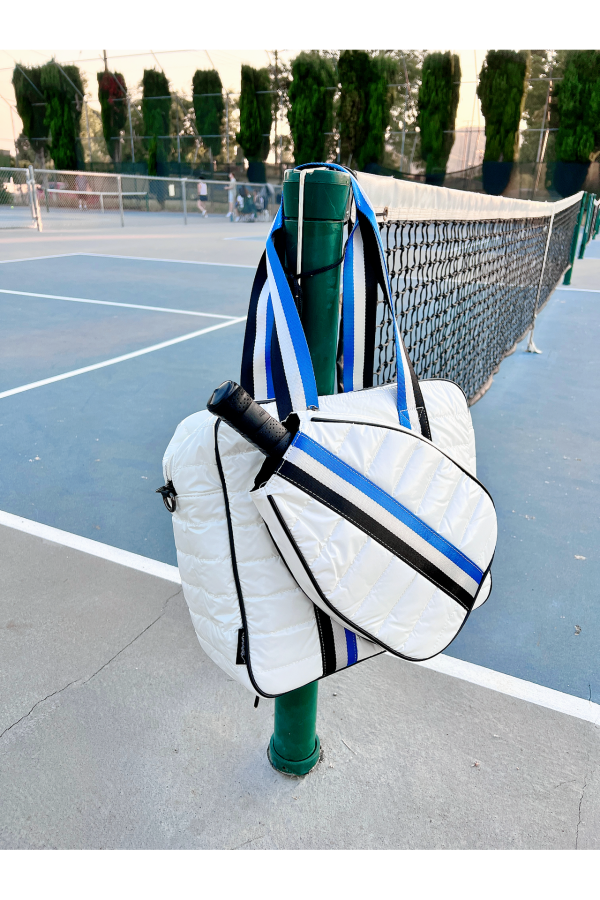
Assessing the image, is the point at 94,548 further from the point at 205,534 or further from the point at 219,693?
the point at 205,534

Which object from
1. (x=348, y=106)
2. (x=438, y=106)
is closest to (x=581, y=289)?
(x=438, y=106)

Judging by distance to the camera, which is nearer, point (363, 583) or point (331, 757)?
point (363, 583)

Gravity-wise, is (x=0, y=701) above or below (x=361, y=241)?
below

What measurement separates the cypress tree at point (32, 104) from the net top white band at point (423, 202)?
4099 cm

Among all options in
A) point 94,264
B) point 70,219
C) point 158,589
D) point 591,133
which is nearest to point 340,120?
point 591,133

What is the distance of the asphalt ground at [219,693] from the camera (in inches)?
62.2

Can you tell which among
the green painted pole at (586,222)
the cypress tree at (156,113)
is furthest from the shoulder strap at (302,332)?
the cypress tree at (156,113)

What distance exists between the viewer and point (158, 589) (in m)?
2.47

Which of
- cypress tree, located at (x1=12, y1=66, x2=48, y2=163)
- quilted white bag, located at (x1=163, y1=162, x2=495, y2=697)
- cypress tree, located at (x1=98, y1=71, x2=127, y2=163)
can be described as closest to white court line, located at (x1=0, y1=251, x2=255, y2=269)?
quilted white bag, located at (x1=163, y1=162, x2=495, y2=697)

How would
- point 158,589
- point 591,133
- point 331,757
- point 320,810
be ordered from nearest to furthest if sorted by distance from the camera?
1. point 320,810
2. point 331,757
3. point 158,589
4. point 591,133

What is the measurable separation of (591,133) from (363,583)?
32.0 meters

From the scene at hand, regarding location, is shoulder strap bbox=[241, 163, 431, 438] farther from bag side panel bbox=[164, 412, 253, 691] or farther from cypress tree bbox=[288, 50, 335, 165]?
cypress tree bbox=[288, 50, 335, 165]

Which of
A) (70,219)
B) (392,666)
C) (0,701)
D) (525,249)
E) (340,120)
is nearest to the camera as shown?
(0,701)

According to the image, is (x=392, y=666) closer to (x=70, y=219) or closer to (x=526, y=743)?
(x=526, y=743)
